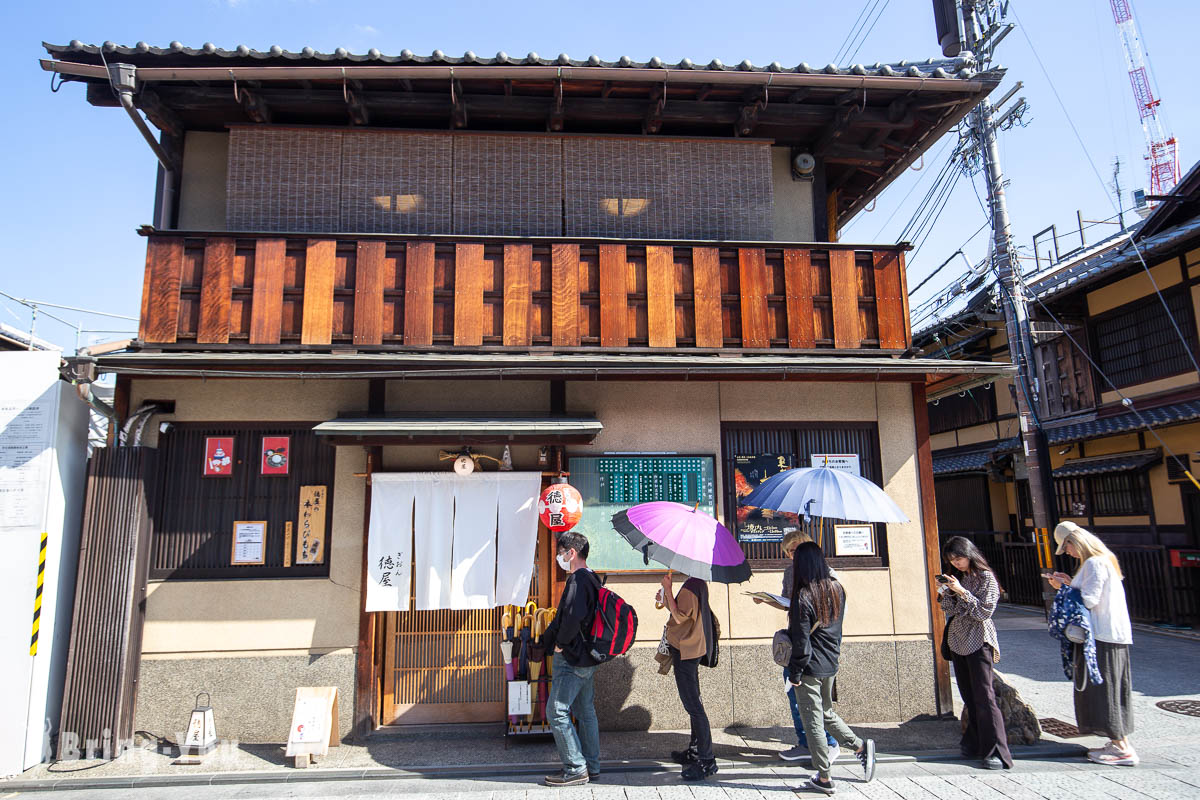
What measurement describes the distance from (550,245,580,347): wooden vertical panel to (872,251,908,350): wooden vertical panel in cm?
395

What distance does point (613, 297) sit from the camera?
857cm

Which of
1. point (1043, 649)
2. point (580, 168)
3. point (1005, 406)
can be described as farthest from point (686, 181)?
point (1005, 406)

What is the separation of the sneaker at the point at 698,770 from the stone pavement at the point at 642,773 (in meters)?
0.11

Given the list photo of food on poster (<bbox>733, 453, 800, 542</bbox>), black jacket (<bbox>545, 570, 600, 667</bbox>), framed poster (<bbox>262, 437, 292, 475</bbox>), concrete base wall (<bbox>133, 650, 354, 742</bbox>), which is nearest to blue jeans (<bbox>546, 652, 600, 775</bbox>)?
black jacket (<bbox>545, 570, 600, 667</bbox>)

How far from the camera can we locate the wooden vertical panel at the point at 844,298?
347 inches

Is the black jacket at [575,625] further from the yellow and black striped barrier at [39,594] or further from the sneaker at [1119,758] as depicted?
the yellow and black striped barrier at [39,594]

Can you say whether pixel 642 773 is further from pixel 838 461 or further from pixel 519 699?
pixel 838 461

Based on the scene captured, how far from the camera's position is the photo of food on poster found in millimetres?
8492

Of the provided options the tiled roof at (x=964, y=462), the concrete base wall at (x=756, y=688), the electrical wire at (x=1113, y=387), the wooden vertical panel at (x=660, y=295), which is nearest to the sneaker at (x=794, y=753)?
the concrete base wall at (x=756, y=688)

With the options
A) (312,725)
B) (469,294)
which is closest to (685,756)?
(312,725)

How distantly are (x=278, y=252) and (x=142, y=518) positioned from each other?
3400 millimetres

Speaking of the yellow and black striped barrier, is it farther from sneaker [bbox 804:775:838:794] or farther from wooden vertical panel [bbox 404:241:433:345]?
sneaker [bbox 804:775:838:794]

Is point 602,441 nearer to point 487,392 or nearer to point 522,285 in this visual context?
point 487,392

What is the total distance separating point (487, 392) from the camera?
852cm
